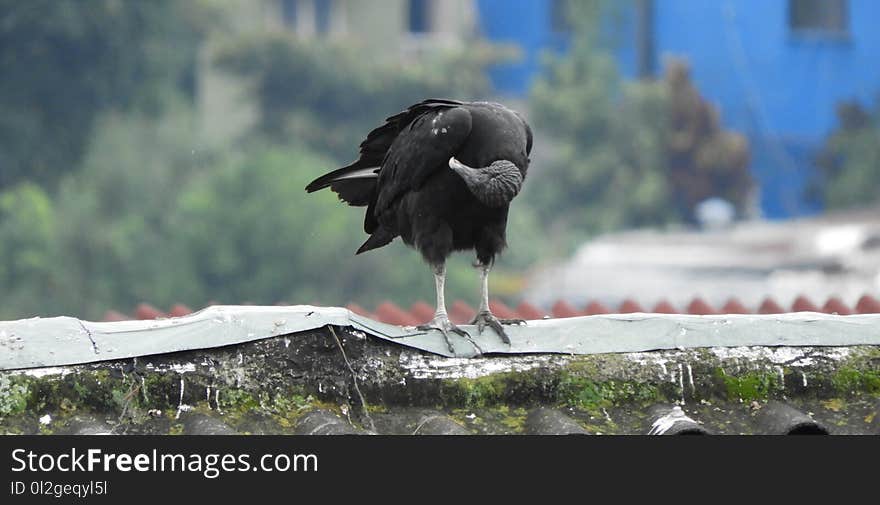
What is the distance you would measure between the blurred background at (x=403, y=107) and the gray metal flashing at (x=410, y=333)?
21.9m

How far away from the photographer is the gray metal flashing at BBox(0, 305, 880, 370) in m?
3.80

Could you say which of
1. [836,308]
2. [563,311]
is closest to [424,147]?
[563,311]

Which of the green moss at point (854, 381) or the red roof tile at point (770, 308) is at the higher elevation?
the red roof tile at point (770, 308)

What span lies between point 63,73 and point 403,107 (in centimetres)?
704

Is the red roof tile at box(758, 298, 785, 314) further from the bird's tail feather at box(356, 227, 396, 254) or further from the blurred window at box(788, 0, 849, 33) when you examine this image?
the blurred window at box(788, 0, 849, 33)

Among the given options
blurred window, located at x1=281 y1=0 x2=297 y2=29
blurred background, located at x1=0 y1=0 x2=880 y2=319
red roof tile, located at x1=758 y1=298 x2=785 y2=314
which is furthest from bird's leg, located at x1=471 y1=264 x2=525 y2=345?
blurred window, located at x1=281 y1=0 x2=297 y2=29

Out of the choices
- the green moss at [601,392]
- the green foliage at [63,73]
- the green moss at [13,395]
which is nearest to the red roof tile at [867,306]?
the green moss at [601,392]

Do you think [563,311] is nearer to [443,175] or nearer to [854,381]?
[443,175]

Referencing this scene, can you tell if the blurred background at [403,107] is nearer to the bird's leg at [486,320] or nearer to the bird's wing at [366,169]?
the bird's wing at [366,169]

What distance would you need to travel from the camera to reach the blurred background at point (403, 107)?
27.8 m

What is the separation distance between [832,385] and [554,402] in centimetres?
76

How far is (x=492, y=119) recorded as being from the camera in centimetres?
469

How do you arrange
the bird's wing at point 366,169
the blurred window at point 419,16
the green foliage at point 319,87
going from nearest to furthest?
the bird's wing at point 366,169 < the green foliage at point 319,87 < the blurred window at point 419,16

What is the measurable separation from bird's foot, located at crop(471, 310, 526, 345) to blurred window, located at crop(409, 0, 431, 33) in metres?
32.8
